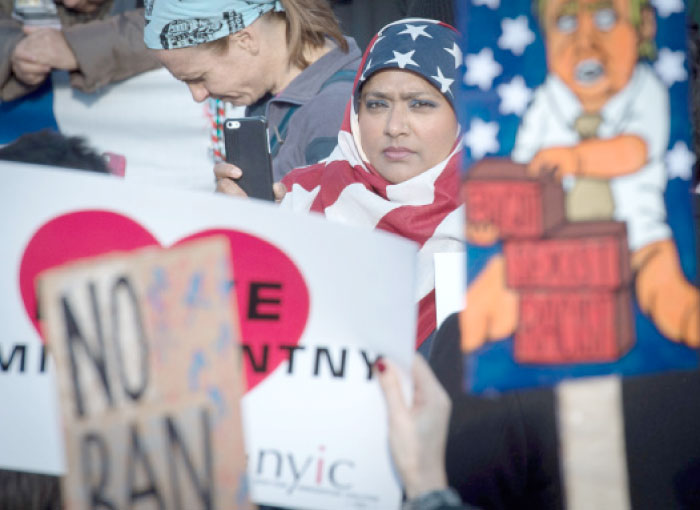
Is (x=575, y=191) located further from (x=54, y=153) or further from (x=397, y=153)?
(x=397, y=153)

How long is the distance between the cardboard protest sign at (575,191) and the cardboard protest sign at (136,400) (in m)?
0.40

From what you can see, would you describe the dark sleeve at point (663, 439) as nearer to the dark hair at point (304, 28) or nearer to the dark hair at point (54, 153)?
the dark hair at point (54, 153)

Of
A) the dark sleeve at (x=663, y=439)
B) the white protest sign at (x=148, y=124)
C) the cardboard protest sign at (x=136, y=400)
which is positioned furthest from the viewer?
the white protest sign at (x=148, y=124)

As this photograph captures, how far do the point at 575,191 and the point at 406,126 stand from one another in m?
1.15

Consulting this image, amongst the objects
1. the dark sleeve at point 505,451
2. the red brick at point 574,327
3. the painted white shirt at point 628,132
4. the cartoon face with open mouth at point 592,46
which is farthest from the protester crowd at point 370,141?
the cartoon face with open mouth at point 592,46

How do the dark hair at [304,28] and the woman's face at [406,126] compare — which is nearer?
the woman's face at [406,126]

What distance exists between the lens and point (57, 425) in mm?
1671

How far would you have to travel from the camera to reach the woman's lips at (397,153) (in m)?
2.80

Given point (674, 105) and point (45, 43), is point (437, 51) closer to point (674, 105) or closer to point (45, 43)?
point (674, 105)

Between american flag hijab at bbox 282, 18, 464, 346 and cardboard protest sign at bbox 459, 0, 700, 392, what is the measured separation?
0.86 meters

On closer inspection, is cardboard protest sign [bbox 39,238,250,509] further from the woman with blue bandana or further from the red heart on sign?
the woman with blue bandana

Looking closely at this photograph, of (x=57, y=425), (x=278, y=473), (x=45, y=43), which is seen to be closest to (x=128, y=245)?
(x=57, y=425)

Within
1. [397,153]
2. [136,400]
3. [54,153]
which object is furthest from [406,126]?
[136,400]

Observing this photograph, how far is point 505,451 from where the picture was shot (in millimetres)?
1847
